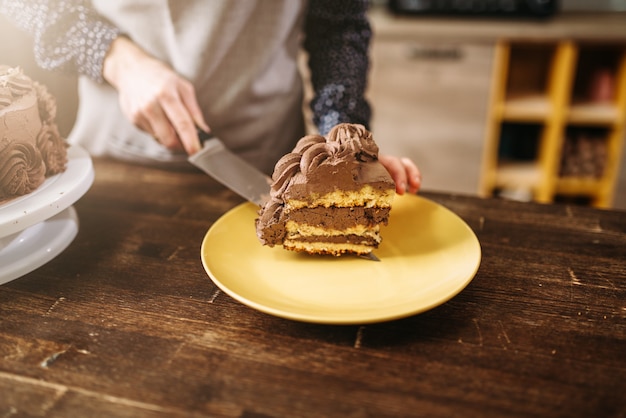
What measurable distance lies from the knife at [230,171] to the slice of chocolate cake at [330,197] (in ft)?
0.46

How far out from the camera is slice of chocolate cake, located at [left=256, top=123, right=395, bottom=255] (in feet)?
3.16

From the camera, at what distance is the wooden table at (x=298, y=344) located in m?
0.70

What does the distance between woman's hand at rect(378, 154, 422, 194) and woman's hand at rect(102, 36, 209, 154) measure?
1.43ft

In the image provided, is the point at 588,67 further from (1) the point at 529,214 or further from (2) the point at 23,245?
(2) the point at 23,245

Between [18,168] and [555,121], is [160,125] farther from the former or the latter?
[555,121]

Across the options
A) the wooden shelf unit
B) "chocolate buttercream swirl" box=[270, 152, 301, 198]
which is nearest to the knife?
"chocolate buttercream swirl" box=[270, 152, 301, 198]

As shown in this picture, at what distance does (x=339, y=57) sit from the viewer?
145 cm

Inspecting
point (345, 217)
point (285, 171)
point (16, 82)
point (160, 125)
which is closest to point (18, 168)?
point (16, 82)

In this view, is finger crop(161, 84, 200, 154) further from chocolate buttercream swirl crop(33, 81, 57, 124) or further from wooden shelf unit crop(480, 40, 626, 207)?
wooden shelf unit crop(480, 40, 626, 207)

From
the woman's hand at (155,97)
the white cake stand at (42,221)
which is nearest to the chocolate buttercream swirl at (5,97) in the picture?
the white cake stand at (42,221)

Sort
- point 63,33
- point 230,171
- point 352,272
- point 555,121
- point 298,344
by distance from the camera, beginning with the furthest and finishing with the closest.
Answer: point 555,121 < point 63,33 < point 230,171 < point 352,272 < point 298,344

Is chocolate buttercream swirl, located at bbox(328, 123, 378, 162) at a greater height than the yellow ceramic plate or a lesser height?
greater

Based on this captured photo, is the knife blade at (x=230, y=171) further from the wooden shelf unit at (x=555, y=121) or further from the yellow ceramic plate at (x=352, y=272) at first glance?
the wooden shelf unit at (x=555, y=121)

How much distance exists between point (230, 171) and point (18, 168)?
1.36ft
